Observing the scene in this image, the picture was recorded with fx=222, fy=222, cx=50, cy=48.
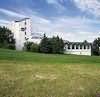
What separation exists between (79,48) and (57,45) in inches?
463

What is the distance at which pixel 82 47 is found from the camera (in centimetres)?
6475

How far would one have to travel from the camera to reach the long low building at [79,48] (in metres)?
63.1

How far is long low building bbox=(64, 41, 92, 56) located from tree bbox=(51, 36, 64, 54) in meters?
6.34

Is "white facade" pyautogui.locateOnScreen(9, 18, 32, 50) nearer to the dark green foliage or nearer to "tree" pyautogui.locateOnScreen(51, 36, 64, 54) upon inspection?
the dark green foliage

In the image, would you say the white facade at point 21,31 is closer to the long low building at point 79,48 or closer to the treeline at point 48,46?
the treeline at point 48,46

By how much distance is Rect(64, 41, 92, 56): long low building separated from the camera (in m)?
63.1

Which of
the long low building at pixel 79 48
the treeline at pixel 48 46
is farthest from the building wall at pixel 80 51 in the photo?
the treeline at pixel 48 46

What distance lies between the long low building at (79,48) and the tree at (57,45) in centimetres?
634

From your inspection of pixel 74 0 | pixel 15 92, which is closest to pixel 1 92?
pixel 15 92

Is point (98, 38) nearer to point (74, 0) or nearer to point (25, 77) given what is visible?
point (74, 0)

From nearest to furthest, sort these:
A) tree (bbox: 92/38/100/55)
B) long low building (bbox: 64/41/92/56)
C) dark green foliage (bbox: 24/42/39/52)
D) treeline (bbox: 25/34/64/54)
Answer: treeline (bbox: 25/34/64/54) < dark green foliage (bbox: 24/42/39/52) < long low building (bbox: 64/41/92/56) < tree (bbox: 92/38/100/55)

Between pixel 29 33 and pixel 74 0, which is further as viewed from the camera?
pixel 29 33

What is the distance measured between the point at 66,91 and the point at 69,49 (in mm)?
54567

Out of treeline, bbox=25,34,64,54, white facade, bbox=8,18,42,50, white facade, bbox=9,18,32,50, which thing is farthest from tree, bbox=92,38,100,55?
white facade, bbox=9,18,32,50
